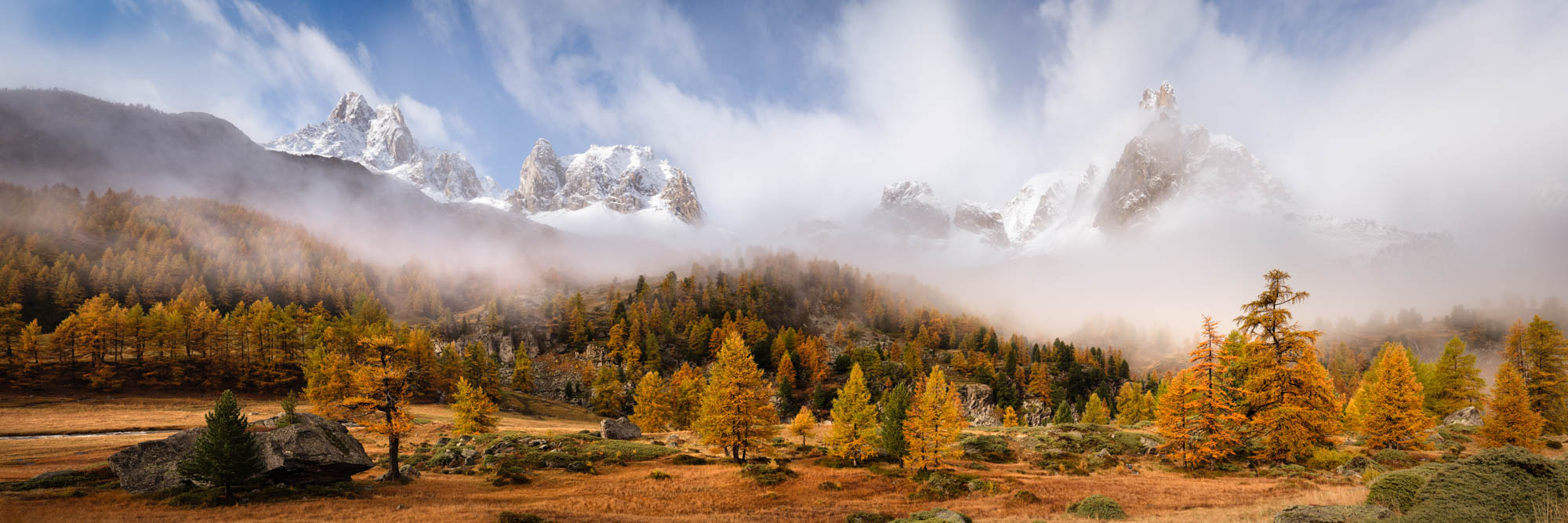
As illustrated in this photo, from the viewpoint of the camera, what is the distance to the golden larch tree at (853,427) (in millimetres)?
50062

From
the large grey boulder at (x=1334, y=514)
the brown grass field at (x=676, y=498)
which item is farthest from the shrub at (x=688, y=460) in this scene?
the large grey boulder at (x=1334, y=514)

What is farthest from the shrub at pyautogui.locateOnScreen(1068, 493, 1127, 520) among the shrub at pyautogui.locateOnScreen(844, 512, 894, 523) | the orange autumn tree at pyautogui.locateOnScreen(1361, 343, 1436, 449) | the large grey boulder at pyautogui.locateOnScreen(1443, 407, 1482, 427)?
the large grey boulder at pyautogui.locateOnScreen(1443, 407, 1482, 427)

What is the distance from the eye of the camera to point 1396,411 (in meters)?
38.1

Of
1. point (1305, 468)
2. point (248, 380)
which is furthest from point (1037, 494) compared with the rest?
point (248, 380)

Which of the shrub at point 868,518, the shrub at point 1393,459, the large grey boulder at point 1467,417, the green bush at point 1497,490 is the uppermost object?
the green bush at point 1497,490

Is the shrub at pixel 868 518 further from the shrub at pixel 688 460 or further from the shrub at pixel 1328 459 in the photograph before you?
the shrub at pixel 1328 459

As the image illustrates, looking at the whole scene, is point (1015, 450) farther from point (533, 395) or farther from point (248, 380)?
point (248, 380)

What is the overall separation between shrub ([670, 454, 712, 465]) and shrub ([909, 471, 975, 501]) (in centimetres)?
2057

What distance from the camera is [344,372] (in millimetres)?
69562

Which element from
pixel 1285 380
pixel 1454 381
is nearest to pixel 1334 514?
pixel 1285 380

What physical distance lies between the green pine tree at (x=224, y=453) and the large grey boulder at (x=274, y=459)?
122cm

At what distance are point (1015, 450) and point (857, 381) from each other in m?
17.3

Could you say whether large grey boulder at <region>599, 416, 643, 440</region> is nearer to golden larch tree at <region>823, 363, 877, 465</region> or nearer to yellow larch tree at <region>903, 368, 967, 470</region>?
golden larch tree at <region>823, 363, 877, 465</region>

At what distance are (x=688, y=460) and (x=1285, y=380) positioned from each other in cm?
4520
